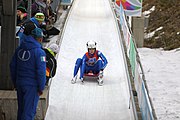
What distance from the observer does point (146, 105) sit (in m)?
6.55

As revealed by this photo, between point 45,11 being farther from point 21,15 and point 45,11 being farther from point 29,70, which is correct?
point 29,70

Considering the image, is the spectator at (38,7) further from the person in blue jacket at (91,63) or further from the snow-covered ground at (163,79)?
the snow-covered ground at (163,79)

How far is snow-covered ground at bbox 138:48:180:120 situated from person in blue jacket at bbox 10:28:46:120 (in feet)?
25.1

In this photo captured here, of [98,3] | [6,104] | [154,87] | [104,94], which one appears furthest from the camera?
[98,3]

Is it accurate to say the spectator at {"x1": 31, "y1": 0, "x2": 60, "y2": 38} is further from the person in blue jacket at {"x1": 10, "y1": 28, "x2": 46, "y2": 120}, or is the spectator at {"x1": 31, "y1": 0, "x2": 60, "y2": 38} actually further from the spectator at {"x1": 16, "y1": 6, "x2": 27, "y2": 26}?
the person in blue jacket at {"x1": 10, "y1": 28, "x2": 46, "y2": 120}

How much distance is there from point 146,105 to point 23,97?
1.54 meters

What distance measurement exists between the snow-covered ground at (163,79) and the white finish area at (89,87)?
2.29 meters

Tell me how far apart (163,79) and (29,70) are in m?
13.5

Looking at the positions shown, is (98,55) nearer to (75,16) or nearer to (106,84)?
(106,84)

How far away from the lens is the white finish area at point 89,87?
8.72 metres

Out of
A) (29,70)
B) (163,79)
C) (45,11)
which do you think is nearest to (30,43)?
(29,70)

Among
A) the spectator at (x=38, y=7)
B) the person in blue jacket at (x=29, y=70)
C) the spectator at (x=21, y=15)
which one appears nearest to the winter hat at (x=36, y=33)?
the person in blue jacket at (x=29, y=70)

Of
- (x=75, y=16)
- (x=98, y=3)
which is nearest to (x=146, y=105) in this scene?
(x=75, y=16)

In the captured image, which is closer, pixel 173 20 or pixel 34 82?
pixel 34 82
